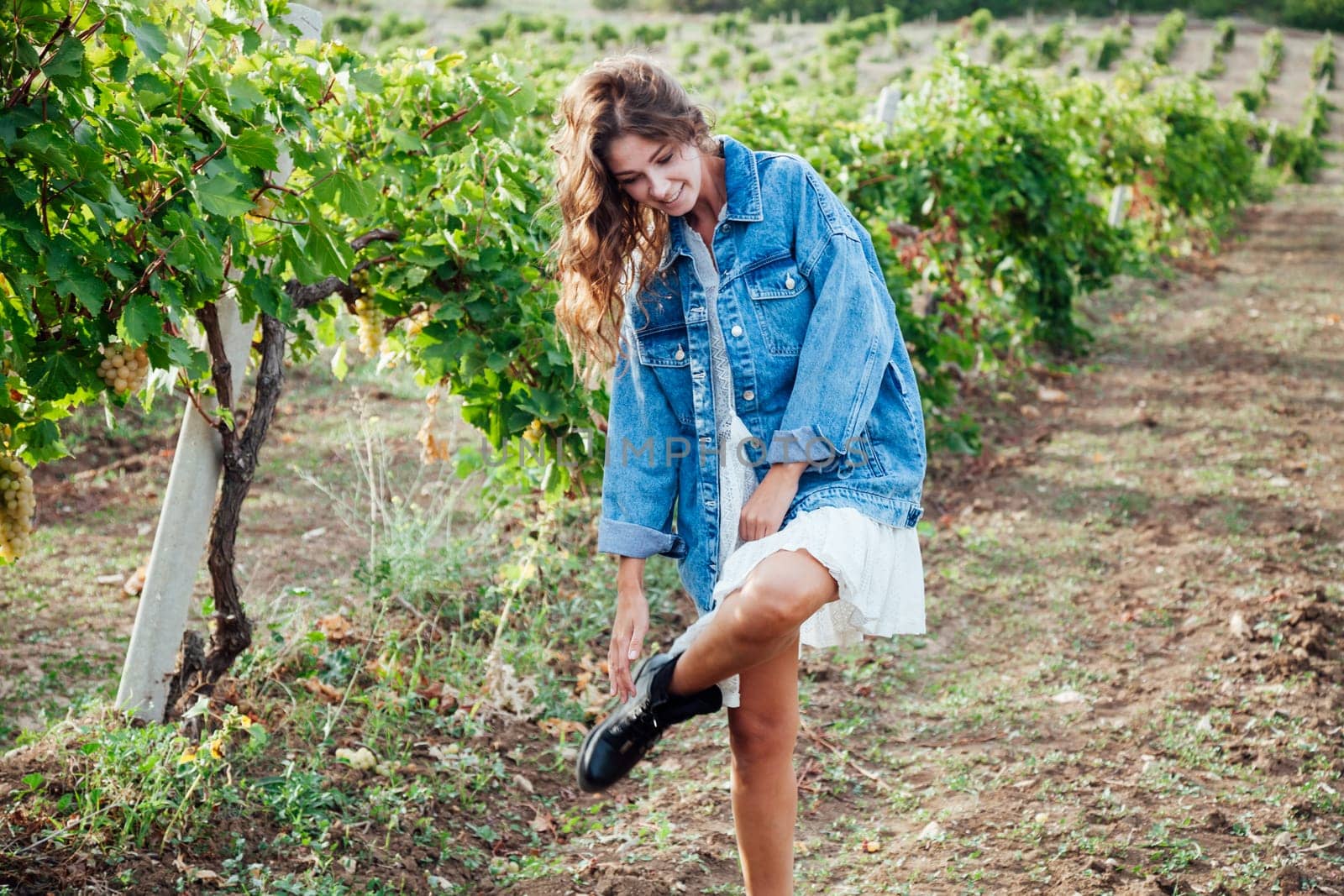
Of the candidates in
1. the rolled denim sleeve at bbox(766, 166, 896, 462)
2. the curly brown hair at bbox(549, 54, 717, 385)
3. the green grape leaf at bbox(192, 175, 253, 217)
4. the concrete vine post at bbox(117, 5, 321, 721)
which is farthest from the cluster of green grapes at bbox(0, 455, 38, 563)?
the rolled denim sleeve at bbox(766, 166, 896, 462)

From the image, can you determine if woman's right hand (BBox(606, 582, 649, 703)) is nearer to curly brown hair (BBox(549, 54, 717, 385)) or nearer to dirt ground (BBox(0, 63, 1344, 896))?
curly brown hair (BBox(549, 54, 717, 385))

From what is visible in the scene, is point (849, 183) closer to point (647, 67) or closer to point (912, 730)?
point (912, 730)

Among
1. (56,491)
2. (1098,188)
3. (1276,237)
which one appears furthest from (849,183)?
(1276,237)

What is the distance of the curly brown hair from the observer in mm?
2076

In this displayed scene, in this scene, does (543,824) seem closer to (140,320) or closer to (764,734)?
(764,734)

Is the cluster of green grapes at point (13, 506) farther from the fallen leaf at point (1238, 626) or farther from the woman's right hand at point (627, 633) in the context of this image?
the fallen leaf at point (1238, 626)

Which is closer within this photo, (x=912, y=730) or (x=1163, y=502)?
(x=912, y=730)

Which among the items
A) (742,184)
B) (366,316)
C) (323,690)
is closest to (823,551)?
(742,184)

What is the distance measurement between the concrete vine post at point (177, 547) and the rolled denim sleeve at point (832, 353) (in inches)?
53.3

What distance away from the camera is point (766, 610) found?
1998 mm

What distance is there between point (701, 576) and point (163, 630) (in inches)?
53.1

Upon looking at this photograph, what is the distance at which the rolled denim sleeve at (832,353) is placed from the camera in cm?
210

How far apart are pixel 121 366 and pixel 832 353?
4.44ft

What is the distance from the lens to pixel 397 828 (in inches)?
111
